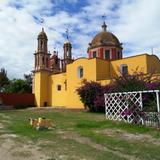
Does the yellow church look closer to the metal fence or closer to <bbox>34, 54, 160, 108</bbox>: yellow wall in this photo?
<bbox>34, 54, 160, 108</bbox>: yellow wall

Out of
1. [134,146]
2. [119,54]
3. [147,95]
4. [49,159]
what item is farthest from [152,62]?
[49,159]

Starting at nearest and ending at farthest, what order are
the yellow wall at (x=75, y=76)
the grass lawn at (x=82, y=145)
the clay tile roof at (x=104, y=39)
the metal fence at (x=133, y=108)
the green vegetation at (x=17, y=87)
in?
1. the grass lawn at (x=82, y=145)
2. the metal fence at (x=133, y=108)
3. the yellow wall at (x=75, y=76)
4. the clay tile roof at (x=104, y=39)
5. the green vegetation at (x=17, y=87)

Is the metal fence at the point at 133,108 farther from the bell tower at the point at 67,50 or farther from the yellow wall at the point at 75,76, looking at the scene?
the bell tower at the point at 67,50

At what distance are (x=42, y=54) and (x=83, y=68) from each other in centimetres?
1079

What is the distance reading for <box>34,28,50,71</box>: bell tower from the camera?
4212 cm

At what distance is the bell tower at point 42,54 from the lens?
42116mm

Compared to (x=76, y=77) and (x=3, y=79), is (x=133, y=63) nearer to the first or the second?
(x=76, y=77)

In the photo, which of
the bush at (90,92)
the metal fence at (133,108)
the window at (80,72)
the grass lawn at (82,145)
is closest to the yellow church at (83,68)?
the window at (80,72)

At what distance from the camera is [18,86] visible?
59406 millimetres

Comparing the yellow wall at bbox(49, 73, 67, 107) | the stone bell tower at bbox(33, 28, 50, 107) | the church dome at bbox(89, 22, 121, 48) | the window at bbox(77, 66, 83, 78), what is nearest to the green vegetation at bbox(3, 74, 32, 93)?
the stone bell tower at bbox(33, 28, 50, 107)

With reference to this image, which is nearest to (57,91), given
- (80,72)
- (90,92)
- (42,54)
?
(42,54)

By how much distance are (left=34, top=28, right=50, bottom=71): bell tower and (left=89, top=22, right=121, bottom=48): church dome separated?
7544 mm

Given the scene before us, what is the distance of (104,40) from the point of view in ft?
129

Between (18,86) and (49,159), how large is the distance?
53495mm
